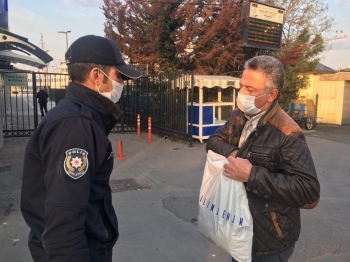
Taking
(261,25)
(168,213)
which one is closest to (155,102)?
(261,25)

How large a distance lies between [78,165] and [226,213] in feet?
3.29

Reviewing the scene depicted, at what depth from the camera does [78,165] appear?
1303 millimetres

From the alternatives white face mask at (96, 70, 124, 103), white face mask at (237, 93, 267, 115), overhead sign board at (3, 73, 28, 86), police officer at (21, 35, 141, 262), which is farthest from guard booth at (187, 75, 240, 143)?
police officer at (21, 35, 141, 262)

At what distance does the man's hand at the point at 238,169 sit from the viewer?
1.77 metres

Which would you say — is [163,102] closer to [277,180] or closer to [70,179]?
[277,180]

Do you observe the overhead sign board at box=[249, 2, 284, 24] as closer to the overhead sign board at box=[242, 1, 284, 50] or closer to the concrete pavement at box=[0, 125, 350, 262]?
the overhead sign board at box=[242, 1, 284, 50]

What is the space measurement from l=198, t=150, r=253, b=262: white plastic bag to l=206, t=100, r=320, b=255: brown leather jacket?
0.06m

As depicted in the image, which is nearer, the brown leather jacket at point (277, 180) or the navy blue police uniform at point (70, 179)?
the navy blue police uniform at point (70, 179)

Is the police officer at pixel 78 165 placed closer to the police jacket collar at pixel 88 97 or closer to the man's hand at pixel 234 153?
the police jacket collar at pixel 88 97

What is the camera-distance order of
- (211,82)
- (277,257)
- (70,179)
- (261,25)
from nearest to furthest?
(70,179)
(277,257)
(211,82)
(261,25)

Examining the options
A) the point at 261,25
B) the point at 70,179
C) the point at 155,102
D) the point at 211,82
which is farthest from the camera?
the point at 155,102

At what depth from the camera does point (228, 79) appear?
10.5 m

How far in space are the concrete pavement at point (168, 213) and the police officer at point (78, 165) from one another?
6.76 ft

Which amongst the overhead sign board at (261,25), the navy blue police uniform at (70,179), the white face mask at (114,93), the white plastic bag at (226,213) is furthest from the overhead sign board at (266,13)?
the navy blue police uniform at (70,179)
